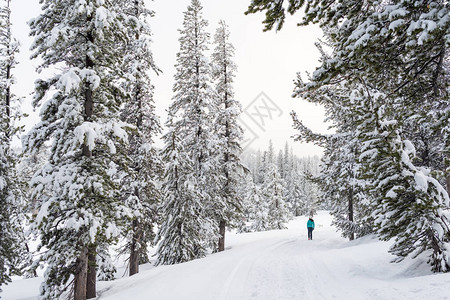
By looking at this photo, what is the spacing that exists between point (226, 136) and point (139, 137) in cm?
773

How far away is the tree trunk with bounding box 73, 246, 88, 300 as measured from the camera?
885cm

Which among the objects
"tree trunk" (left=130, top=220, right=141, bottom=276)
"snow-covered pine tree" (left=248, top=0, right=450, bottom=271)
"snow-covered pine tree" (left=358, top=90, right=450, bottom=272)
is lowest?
"tree trunk" (left=130, top=220, right=141, bottom=276)

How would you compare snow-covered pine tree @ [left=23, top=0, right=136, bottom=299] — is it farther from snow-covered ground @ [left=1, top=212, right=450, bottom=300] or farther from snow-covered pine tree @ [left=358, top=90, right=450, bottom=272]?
snow-covered pine tree @ [left=358, top=90, right=450, bottom=272]

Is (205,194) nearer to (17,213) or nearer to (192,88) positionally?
(192,88)

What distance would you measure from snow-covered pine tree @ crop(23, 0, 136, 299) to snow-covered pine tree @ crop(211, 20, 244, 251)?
33.6ft

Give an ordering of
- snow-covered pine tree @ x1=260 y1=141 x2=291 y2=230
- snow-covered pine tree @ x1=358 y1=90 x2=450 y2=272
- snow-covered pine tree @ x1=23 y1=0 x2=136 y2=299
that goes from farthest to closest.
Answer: snow-covered pine tree @ x1=260 y1=141 x2=291 y2=230
snow-covered pine tree @ x1=23 y1=0 x2=136 y2=299
snow-covered pine tree @ x1=358 y1=90 x2=450 y2=272

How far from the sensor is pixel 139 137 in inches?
600

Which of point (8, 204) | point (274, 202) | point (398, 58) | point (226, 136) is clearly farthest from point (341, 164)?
point (274, 202)

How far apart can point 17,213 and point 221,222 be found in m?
12.7

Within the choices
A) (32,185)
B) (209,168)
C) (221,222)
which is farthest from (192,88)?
(32,185)

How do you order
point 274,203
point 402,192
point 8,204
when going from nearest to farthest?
point 402,192
point 8,204
point 274,203

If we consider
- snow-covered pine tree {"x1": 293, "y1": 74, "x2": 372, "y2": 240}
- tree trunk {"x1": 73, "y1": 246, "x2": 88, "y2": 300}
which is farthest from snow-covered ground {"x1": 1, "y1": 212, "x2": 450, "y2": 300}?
snow-covered pine tree {"x1": 293, "y1": 74, "x2": 372, "y2": 240}

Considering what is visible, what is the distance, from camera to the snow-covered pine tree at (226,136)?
65.0ft

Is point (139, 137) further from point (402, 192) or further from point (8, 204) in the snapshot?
point (402, 192)
